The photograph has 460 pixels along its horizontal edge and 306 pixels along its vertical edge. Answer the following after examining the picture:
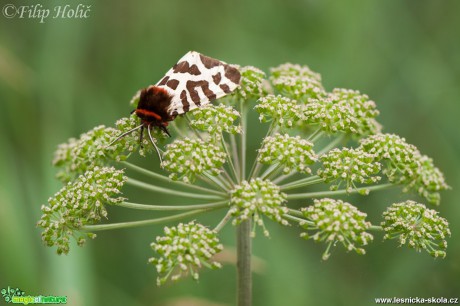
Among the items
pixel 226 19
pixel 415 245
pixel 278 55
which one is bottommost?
pixel 415 245

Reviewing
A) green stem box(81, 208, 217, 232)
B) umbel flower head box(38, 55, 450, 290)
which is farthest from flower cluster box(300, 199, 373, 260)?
green stem box(81, 208, 217, 232)

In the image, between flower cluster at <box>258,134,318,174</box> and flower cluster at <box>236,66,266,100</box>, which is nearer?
flower cluster at <box>258,134,318,174</box>

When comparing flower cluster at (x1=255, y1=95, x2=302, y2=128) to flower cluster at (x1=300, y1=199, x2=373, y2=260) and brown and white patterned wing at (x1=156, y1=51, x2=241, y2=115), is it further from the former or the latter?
flower cluster at (x1=300, y1=199, x2=373, y2=260)

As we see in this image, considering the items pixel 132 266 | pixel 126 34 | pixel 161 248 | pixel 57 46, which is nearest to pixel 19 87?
pixel 57 46

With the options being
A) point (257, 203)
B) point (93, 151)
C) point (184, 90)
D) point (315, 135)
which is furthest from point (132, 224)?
point (315, 135)

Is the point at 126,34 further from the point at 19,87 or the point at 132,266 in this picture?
the point at 132,266

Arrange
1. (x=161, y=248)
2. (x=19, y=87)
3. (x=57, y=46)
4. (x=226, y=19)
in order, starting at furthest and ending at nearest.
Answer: (x=226, y=19)
(x=57, y=46)
(x=19, y=87)
(x=161, y=248)
